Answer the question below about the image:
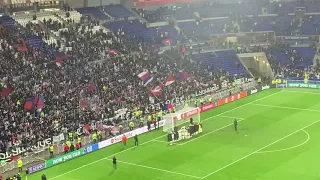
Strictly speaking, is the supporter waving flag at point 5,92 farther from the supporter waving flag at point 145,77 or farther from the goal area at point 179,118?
the supporter waving flag at point 145,77

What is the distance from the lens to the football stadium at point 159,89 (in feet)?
138

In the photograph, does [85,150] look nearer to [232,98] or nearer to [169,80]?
[169,80]

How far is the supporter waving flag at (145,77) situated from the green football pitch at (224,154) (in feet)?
27.8

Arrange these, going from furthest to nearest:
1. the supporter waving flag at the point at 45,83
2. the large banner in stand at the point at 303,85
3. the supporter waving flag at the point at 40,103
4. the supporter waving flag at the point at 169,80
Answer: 1. the large banner in stand at the point at 303,85
2. the supporter waving flag at the point at 169,80
3. the supporter waving flag at the point at 45,83
4. the supporter waving flag at the point at 40,103

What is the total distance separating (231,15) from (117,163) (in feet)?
176

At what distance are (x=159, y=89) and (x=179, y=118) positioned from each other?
35.0 feet

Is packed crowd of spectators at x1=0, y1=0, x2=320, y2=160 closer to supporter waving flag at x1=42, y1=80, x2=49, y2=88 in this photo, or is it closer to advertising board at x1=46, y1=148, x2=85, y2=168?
supporter waving flag at x1=42, y1=80, x2=49, y2=88

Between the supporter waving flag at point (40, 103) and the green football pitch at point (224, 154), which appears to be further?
the supporter waving flag at point (40, 103)

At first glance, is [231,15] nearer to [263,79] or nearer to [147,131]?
[263,79]

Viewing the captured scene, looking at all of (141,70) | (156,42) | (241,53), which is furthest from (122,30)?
(241,53)

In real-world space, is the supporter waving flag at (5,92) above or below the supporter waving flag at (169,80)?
above

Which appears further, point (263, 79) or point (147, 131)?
point (263, 79)

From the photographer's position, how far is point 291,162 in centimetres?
4062

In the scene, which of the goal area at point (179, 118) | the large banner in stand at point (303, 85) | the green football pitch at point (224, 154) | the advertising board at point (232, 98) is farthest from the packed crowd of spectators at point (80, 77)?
the green football pitch at point (224, 154)
